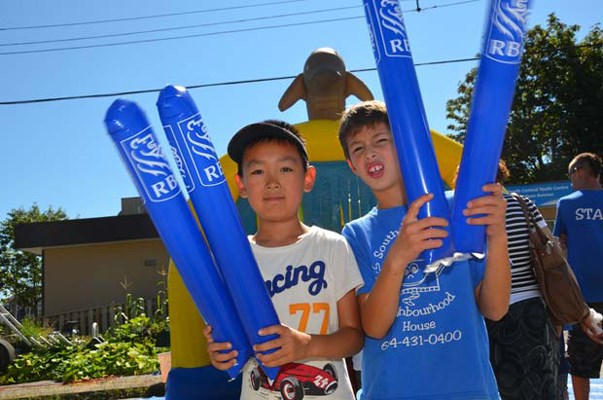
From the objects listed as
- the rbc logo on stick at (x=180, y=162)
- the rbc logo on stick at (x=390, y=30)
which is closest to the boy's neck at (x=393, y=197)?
the rbc logo on stick at (x=390, y=30)

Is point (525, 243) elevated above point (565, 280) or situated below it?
above

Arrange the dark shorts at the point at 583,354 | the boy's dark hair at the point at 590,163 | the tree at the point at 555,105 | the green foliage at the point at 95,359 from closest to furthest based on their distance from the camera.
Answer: the dark shorts at the point at 583,354 < the boy's dark hair at the point at 590,163 < the green foliage at the point at 95,359 < the tree at the point at 555,105

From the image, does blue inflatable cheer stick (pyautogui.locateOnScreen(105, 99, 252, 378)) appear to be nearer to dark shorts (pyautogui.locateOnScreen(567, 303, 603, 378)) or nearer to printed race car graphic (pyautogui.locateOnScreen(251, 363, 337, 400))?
printed race car graphic (pyautogui.locateOnScreen(251, 363, 337, 400))

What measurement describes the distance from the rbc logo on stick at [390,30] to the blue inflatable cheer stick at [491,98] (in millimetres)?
192

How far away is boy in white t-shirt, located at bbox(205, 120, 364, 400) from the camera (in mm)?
1522

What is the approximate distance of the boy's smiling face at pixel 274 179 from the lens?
5.54 ft

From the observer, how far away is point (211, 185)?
4.77 feet

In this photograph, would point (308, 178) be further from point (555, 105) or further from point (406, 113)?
point (555, 105)

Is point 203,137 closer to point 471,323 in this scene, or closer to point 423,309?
point 423,309

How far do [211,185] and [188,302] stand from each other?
2186mm

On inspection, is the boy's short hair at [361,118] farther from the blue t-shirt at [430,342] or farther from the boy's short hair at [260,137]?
the blue t-shirt at [430,342]

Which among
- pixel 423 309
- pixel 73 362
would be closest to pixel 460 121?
pixel 73 362

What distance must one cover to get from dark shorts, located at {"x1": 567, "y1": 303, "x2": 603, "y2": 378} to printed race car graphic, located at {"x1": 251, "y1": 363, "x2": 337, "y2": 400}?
8.04ft

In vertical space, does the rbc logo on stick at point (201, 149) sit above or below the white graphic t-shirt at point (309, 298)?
above
